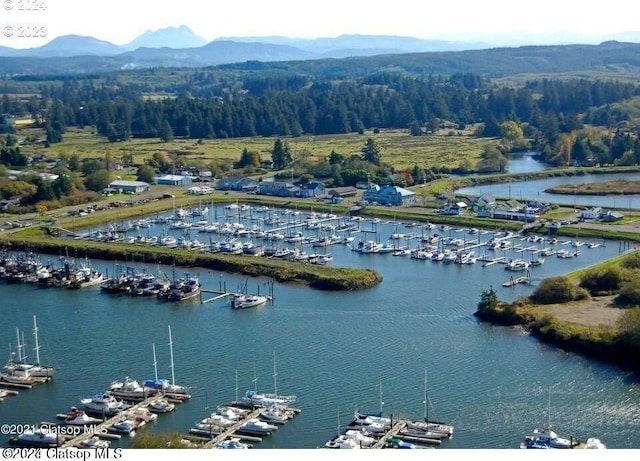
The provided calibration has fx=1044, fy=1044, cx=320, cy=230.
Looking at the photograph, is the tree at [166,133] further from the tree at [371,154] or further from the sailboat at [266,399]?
the sailboat at [266,399]

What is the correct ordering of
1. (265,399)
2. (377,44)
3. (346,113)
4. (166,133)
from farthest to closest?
(377,44), (346,113), (166,133), (265,399)

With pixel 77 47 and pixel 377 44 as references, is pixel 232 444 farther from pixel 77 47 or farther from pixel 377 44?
pixel 377 44

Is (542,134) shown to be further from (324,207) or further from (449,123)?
(324,207)

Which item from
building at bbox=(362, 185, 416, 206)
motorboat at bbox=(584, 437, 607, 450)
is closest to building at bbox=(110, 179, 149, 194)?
building at bbox=(362, 185, 416, 206)

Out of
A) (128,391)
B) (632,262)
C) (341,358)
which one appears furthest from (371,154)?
(128,391)

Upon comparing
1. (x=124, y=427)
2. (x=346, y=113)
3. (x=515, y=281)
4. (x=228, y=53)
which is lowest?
(x=124, y=427)

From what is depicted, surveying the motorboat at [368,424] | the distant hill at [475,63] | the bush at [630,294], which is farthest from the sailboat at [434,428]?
the distant hill at [475,63]
